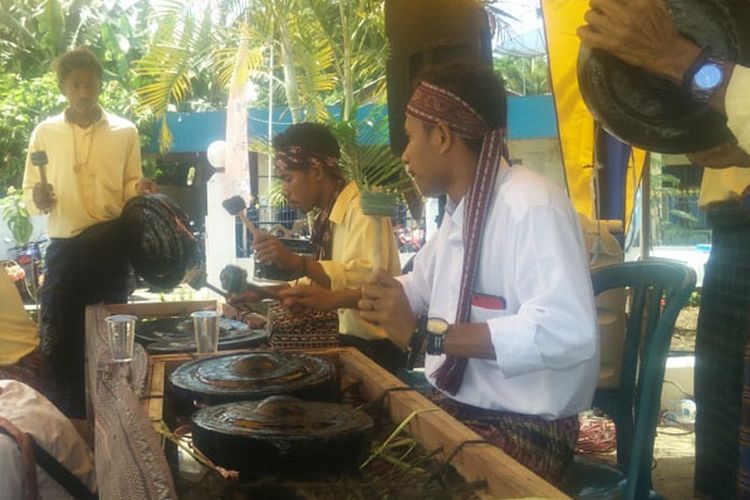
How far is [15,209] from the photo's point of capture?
11.2m

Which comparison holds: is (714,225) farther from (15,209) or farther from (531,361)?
(15,209)

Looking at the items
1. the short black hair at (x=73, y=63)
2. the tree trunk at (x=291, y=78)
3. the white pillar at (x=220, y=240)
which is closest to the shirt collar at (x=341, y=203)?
the short black hair at (x=73, y=63)

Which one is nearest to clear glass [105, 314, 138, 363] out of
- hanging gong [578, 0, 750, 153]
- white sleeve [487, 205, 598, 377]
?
white sleeve [487, 205, 598, 377]

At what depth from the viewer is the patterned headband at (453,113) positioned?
2105mm

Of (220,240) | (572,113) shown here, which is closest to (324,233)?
(572,113)

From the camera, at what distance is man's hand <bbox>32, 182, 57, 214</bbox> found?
15.7 ft

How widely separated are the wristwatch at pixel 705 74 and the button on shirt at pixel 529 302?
45cm

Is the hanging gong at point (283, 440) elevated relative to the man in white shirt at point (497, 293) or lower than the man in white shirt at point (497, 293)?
lower

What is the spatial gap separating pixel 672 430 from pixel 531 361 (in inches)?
150

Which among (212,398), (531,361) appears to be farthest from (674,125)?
(212,398)

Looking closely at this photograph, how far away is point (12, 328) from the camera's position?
3711 millimetres

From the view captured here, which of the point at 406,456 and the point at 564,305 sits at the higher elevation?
the point at 564,305

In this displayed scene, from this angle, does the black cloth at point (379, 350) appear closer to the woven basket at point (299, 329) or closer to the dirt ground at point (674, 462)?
the woven basket at point (299, 329)

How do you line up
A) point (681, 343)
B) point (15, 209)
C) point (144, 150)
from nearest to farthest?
point (681, 343), point (15, 209), point (144, 150)
